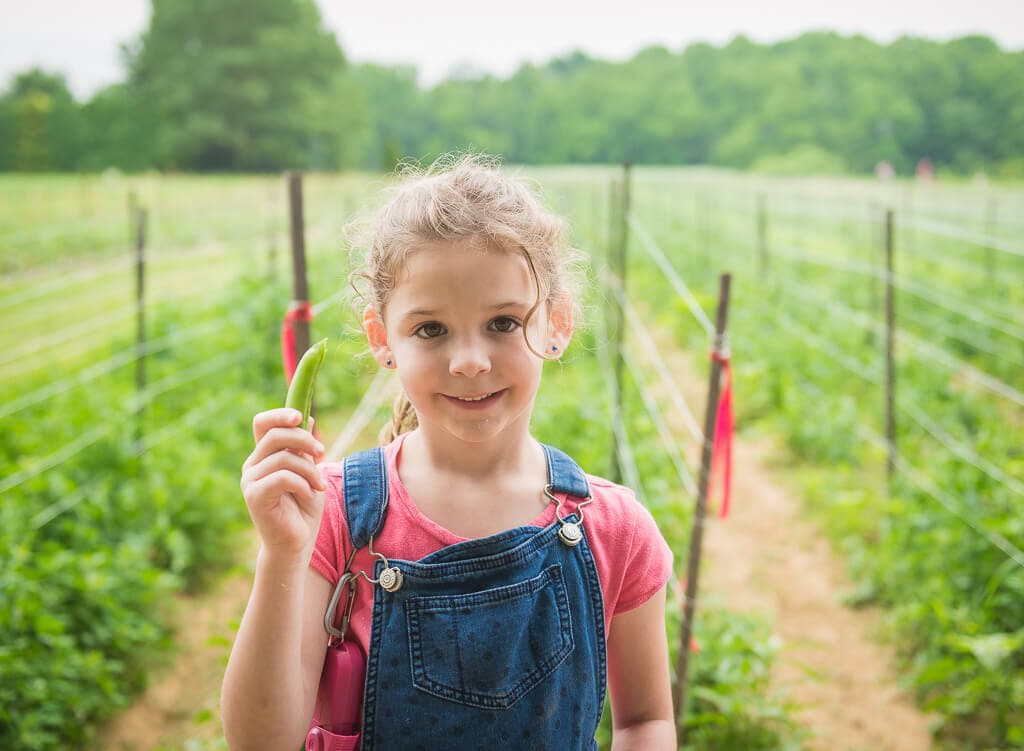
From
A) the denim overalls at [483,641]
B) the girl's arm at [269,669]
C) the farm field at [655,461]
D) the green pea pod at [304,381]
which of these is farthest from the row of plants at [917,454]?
the green pea pod at [304,381]

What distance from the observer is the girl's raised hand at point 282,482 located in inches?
41.3

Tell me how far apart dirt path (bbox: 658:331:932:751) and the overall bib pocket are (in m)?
2.21

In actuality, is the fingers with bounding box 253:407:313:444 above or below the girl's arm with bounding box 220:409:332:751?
above

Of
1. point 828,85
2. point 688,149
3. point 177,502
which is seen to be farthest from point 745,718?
point 688,149

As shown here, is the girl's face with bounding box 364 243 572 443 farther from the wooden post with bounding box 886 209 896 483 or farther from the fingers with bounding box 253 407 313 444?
the wooden post with bounding box 886 209 896 483

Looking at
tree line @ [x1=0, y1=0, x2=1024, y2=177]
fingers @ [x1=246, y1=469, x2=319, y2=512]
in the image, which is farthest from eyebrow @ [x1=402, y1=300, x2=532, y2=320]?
tree line @ [x1=0, y1=0, x2=1024, y2=177]

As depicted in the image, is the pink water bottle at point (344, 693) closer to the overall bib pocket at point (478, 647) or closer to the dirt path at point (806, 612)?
the overall bib pocket at point (478, 647)

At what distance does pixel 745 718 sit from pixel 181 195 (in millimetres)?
28360

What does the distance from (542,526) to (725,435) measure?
1.37 metres

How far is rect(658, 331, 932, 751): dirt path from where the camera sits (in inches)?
138

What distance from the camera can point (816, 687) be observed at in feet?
12.4

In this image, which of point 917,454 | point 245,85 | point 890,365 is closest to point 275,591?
point 890,365

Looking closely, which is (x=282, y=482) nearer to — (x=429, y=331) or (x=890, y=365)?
(x=429, y=331)

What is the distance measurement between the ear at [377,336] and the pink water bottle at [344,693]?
483mm
